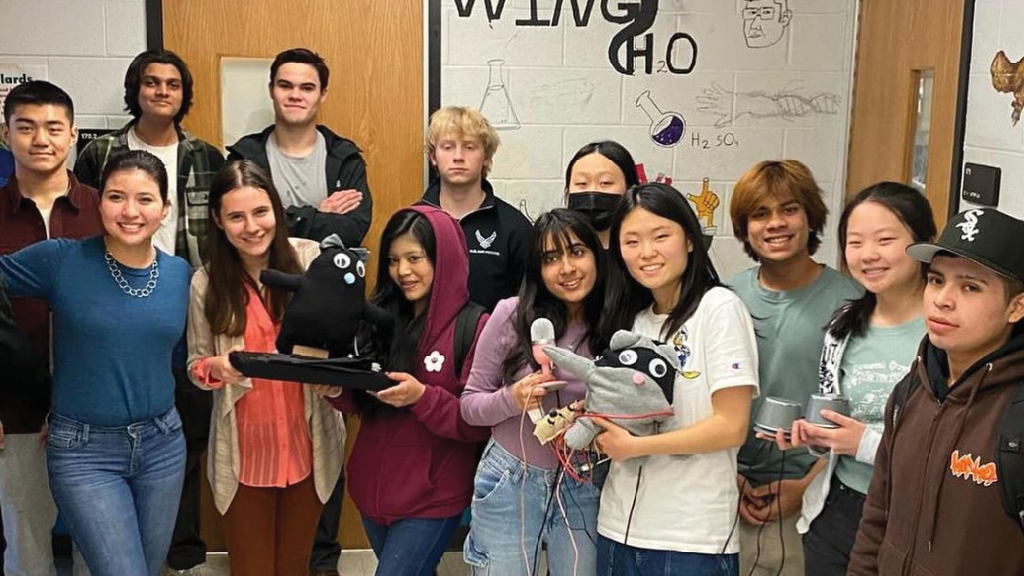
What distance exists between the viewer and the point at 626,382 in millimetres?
2080

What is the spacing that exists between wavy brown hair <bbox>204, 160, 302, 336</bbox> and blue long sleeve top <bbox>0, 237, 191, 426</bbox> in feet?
0.43

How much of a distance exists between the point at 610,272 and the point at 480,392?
1.35ft

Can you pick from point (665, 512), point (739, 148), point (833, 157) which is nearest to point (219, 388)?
point (665, 512)

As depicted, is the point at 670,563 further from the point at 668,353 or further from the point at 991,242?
the point at 991,242

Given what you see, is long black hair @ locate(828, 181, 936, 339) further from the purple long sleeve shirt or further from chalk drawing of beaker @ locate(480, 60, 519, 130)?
chalk drawing of beaker @ locate(480, 60, 519, 130)

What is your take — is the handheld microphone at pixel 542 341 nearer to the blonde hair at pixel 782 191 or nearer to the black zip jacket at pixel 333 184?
the blonde hair at pixel 782 191

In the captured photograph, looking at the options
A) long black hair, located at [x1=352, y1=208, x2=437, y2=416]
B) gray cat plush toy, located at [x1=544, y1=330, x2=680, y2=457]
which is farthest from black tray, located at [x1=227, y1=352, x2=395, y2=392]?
gray cat plush toy, located at [x1=544, y1=330, x2=680, y2=457]

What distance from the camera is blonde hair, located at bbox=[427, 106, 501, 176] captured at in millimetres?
3238

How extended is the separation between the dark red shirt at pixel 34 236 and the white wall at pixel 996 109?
96.1 inches

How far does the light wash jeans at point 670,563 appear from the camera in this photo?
2.11 metres

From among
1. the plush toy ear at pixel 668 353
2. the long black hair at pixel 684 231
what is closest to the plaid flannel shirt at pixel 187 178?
the long black hair at pixel 684 231

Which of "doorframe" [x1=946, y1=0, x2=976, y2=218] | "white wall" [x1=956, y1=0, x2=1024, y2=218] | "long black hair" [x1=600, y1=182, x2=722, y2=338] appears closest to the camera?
"long black hair" [x1=600, y1=182, x2=722, y2=338]

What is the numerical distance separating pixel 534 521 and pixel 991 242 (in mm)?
1165

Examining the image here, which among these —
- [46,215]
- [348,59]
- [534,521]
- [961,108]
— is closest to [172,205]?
[46,215]
